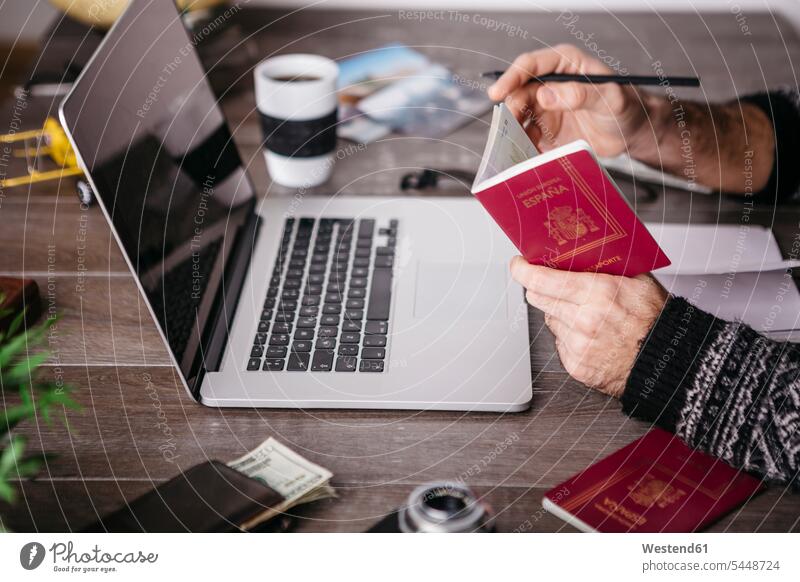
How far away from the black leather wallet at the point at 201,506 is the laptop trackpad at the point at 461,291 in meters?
0.27

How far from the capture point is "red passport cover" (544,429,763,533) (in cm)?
56

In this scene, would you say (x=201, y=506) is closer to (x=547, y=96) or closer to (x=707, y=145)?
(x=547, y=96)

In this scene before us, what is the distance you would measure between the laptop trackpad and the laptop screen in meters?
0.21

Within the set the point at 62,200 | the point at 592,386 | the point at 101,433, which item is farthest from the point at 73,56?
the point at 592,386

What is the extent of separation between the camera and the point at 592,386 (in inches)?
26.9

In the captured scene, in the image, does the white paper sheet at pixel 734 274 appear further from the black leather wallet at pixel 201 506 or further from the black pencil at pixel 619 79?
the black leather wallet at pixel 201 506

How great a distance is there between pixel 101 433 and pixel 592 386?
437 millimetres

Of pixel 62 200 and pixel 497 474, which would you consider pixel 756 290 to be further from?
pixel 62 200

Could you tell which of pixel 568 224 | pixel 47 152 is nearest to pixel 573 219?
pixel 568 224

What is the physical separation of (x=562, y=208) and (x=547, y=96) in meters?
0.33

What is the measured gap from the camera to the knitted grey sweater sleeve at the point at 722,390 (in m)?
0.60

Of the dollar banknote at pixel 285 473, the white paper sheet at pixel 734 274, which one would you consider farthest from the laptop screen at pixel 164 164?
the white paper sheet at pixel 734 274

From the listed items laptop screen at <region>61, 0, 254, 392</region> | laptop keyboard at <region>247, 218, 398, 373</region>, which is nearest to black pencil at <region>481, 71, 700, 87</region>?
laptop keyboard at <region>247, 218, 398, 373</region>
